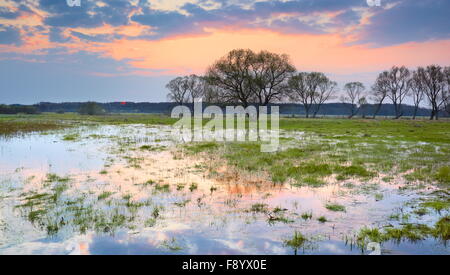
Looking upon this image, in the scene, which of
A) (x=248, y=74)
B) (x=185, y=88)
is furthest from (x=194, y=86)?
(x=248, y=74)

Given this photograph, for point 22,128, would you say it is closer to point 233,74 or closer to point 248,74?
point 233,74

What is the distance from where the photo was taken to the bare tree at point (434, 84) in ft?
255

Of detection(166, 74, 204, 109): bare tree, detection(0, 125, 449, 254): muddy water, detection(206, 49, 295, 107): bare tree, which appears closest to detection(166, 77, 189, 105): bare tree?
detection(166, 74, 204, 109): bare tree

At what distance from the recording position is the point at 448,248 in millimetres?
5941

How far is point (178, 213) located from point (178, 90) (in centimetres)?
11392

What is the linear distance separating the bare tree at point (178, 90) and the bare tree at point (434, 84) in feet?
254

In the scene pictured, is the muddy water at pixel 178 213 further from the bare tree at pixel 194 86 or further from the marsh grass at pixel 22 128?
the bare tree at pixel 194 86

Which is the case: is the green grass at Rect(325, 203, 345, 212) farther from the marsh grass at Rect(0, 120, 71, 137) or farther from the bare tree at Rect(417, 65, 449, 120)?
the bare tree at Rect(417, 65, 449, 120)

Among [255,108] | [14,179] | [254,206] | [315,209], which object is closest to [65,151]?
[14,179]

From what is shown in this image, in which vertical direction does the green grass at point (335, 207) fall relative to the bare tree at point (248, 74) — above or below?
below

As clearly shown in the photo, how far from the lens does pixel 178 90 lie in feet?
390

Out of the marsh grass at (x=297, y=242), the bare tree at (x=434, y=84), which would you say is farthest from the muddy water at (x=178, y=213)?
the bare tree at (x=434, y=84)
